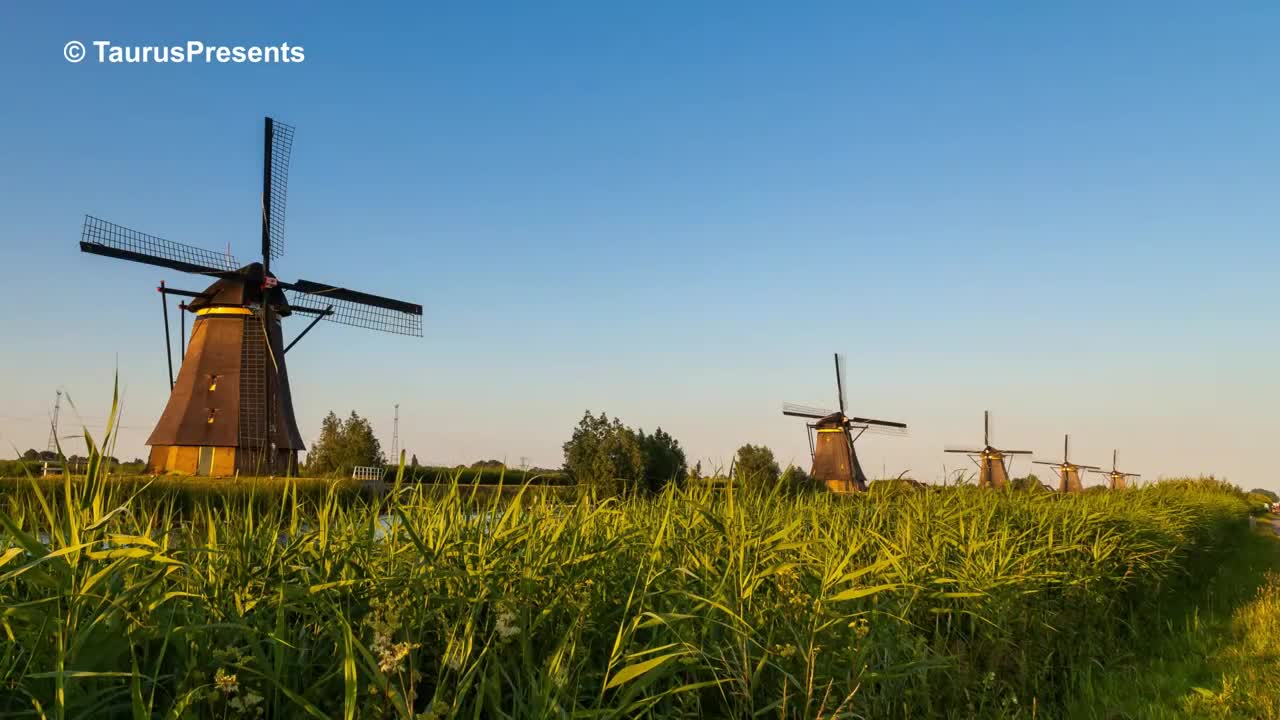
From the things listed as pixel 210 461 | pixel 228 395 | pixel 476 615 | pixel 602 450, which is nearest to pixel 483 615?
pixel 476 615

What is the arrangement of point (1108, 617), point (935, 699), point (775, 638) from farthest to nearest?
point (1108, 617), point (935, 699), point (775, 638)

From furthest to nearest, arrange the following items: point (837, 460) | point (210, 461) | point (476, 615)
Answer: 1. point (837, 460)
2. point (210, 461)
3. point (476, 615)

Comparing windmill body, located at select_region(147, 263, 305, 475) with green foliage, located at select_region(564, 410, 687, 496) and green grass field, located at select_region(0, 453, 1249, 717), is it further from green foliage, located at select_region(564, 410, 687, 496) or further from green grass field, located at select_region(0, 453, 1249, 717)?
green grass field, located at select_region(0, 453, 1249, 717)

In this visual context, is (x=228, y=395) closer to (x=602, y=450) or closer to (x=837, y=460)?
(x=602, y=450)

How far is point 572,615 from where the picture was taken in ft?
11.0

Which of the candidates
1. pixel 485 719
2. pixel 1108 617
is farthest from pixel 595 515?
pixel 1108 617

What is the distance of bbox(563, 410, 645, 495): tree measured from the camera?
41.6m

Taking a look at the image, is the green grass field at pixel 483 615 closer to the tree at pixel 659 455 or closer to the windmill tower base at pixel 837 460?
the tree at pixel 659 455

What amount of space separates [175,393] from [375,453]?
31.8m

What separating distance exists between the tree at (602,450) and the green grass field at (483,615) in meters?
36.0

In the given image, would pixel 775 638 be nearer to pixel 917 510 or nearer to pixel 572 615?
pixel 572 615

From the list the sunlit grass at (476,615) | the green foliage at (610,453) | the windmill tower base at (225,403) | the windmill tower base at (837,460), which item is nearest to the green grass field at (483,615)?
the sunlit grass at (476,615)

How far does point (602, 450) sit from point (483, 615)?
39.3 metres

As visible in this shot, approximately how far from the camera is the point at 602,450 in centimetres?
4250
